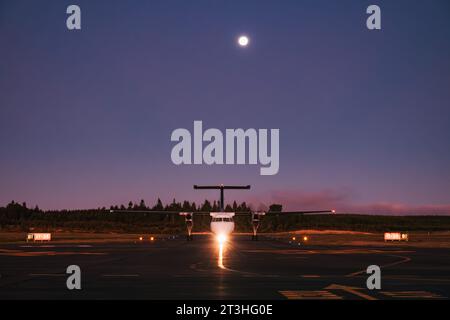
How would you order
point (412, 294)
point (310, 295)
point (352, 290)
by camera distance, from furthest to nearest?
1. point (352, 290)
2. point (412, 294)
3. point (310, 295)

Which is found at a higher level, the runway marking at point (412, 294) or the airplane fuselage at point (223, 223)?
the airplane fuselage at point (223, 223)

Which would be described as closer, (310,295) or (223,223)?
(310,295)

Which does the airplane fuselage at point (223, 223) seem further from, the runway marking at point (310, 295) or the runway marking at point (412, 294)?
the runway marking at point (412, 294)

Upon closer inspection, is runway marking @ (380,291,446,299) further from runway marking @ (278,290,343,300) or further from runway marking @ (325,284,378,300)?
runway marking @ (278,290,343,300)

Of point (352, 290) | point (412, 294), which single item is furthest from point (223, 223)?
point (412, 294)

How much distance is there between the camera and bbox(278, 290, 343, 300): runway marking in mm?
16828

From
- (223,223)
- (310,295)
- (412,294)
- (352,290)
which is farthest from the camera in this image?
(223,223)

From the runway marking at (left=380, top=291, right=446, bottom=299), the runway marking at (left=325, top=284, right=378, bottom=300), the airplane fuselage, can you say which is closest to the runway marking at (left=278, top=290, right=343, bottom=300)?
the runway marking at (left=325, top=284, right=378, bottom=300)

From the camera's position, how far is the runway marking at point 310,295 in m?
16.8

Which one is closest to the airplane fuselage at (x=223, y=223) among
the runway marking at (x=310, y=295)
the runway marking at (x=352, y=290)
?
the runway marking at (x=352, y=290)

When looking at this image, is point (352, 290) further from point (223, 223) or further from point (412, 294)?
point (223, 223)

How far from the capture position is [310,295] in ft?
57.6
